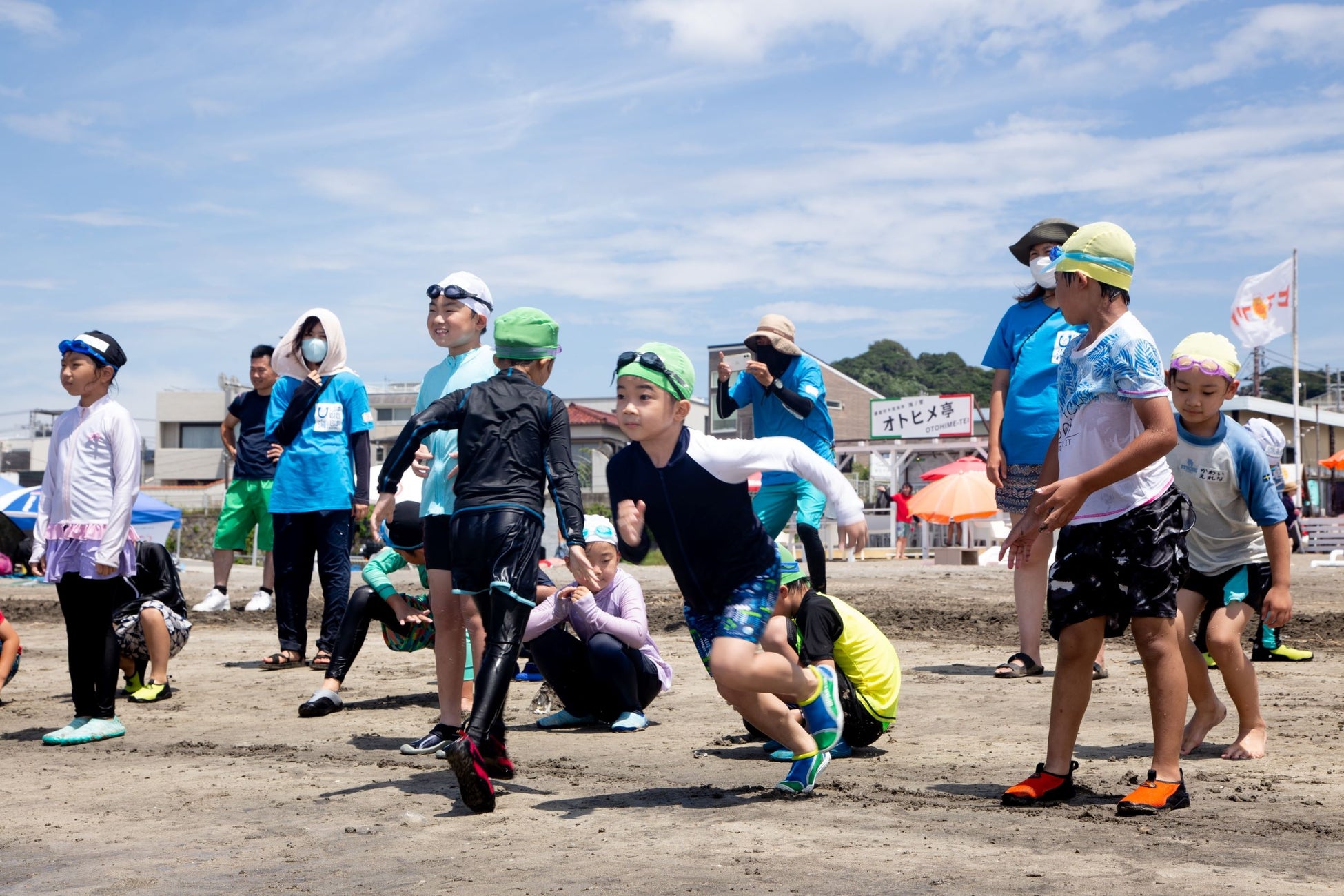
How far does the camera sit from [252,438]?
10.8 meters

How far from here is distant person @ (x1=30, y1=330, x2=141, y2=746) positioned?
5969mm

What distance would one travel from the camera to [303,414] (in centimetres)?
813

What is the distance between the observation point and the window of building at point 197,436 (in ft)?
239

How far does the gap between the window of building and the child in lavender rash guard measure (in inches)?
2794

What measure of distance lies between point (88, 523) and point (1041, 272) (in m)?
4.97

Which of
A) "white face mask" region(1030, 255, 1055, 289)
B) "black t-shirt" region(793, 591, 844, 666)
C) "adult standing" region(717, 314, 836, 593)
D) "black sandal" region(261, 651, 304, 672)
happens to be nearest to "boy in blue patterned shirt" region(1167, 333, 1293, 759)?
"black t-shirt" region(793, 591, 844, 666)

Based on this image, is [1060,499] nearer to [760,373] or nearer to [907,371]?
[760,373]

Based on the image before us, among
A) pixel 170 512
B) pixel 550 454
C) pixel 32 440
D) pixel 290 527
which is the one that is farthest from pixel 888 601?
pixel 32 440

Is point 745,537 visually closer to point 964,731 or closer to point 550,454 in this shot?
point 550,454

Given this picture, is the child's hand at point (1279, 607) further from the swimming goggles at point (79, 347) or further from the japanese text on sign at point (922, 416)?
the japanese text on sign at point (922, 416)

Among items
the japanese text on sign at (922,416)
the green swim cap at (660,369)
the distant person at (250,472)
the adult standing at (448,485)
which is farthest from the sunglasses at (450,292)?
the japanese text on sign at (922,416)

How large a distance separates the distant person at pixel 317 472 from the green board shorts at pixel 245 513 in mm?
2314

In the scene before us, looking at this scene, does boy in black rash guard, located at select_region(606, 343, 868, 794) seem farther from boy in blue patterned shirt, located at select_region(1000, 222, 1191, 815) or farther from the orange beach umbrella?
the orange beach umbrella

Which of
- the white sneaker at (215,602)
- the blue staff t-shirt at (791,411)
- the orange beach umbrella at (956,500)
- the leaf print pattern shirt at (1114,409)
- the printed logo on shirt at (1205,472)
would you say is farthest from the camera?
the orange beach umbrella at (956,500)
